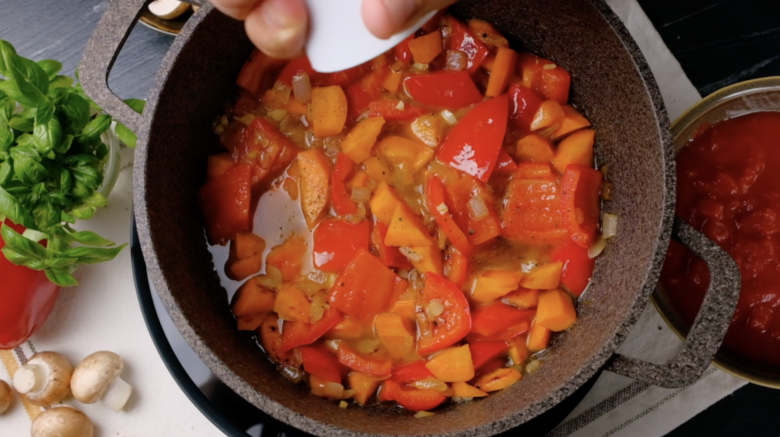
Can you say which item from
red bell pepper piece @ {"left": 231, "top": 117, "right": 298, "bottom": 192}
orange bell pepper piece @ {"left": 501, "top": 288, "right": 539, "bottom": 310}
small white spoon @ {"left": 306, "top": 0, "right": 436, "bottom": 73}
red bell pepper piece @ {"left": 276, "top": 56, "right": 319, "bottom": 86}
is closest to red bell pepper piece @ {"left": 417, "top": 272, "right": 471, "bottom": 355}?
orange bell pepper piece @ {"left": 501, "top": 288, "right": 539, "bottom": 310}

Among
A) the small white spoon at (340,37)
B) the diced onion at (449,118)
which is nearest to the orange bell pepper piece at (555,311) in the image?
the diced onion at (449,118)

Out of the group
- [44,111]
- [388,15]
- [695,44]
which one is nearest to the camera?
[388,15]

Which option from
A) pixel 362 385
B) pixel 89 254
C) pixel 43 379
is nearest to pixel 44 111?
pixel 89 254

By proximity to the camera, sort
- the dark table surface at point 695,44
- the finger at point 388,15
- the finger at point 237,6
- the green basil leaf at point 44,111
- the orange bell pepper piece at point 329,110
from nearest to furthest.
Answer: the finger at point 388,15
the finger at point 237,6
the green basil leaf at point 44,111
the orange bell pepper piece at point 329,110
the dark table surface at point 695,44

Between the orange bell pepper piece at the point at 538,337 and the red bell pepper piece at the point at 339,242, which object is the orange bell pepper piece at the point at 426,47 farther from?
the orange bell pepper piece at the point at 538,337

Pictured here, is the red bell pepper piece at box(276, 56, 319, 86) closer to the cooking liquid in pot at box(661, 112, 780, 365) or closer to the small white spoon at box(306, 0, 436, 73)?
the small white spoon at box(306, 0, 436, 73)

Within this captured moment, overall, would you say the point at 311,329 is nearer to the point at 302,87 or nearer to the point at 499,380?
the point at 499,380

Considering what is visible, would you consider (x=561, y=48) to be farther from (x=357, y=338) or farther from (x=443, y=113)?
(x=357, y=338)
